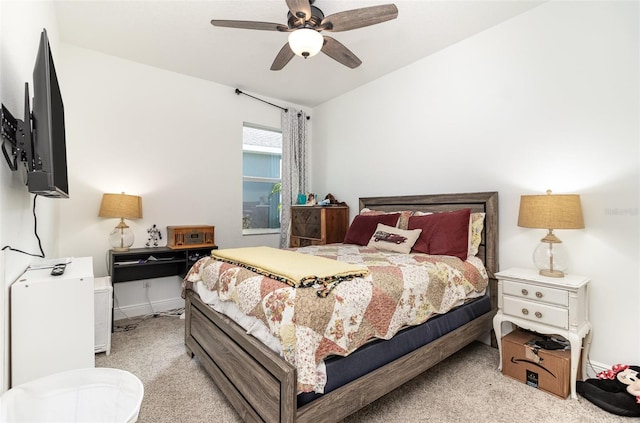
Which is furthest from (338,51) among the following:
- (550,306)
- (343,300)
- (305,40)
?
(550,306)

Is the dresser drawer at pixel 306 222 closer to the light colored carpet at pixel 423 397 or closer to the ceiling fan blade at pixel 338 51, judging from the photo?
the ceiling fan blade at pixel 338 51

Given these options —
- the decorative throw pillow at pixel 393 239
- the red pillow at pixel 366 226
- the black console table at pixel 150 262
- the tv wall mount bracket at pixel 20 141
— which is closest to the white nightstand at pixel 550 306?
the decorative throw pillow at pixel 393 239

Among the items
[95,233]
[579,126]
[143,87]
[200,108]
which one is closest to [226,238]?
[95,233]

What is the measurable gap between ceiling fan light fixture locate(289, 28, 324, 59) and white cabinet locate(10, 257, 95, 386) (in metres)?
1.85

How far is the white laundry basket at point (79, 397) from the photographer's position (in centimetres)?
99

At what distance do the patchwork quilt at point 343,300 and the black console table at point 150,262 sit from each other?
3.44 ft

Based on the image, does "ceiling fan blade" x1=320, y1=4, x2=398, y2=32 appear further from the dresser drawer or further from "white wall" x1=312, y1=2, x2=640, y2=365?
the dresser drawer

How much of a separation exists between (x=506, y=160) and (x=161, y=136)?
3.70 metres

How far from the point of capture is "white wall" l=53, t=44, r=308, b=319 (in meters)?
3.12

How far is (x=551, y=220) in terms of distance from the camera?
204 cm

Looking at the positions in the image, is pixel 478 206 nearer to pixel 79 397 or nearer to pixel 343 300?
pixel 343 300

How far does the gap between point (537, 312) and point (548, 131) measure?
142 cm

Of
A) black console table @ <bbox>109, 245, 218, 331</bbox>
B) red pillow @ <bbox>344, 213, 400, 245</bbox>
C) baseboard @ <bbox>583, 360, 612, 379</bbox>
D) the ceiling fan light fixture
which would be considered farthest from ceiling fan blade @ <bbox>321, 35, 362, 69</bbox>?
baseboard @ <bbox>583, 360, 612, 379</bbox>

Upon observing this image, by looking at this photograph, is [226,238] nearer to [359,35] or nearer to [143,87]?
[143,87]
